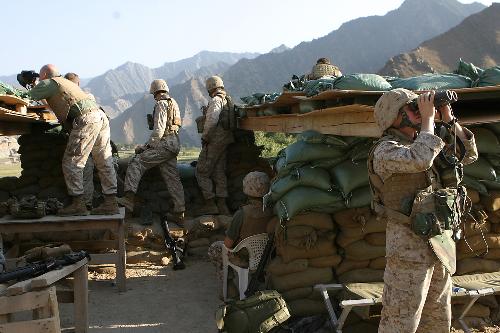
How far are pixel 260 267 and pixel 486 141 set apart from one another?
2252 millimetres

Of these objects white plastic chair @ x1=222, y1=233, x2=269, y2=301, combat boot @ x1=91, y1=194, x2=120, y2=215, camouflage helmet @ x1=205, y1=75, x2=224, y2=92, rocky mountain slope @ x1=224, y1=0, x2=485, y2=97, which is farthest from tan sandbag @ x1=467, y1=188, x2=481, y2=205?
rocky mountain slope @ x1=224, y1=0, x2=485, y2=97

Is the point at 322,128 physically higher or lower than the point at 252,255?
higher

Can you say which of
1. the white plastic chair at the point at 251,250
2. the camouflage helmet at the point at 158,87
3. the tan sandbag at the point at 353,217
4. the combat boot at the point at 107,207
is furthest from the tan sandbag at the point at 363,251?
the camouflage helmet at the point at 158,87

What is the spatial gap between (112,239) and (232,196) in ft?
6.64

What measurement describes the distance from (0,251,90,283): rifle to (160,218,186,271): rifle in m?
2.56

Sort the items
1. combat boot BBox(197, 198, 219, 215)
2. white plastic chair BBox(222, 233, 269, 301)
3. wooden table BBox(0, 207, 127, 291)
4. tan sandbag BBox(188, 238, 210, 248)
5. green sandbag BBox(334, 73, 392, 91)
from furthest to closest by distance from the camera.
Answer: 1. combat boot BBox(197, 198, 219, 215)
2. tan sandbag BBox(188, 238, 210, 248)
3. wooden table BBox(0, 207, 127, 291)
4. white plastic chair BBox(222, 233, 269, 301)
5. green sandbag BBox(334, 73, 392, 91)

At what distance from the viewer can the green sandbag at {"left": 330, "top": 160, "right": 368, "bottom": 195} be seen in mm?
4055

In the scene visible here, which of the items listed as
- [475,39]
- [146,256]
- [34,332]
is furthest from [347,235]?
[475,39]

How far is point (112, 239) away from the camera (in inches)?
267

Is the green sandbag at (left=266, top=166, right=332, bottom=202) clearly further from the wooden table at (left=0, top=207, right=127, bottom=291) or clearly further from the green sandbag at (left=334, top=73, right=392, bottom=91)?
the wooden table at (left=0, top=207, right=127, bottom=291)

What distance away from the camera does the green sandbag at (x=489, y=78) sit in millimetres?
3666

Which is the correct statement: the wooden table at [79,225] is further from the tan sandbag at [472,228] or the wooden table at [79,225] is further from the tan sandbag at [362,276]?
the tan sandbag at [472,228]

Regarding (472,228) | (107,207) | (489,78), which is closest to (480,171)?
(472,228)

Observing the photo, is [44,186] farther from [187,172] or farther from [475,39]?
[475,39]
